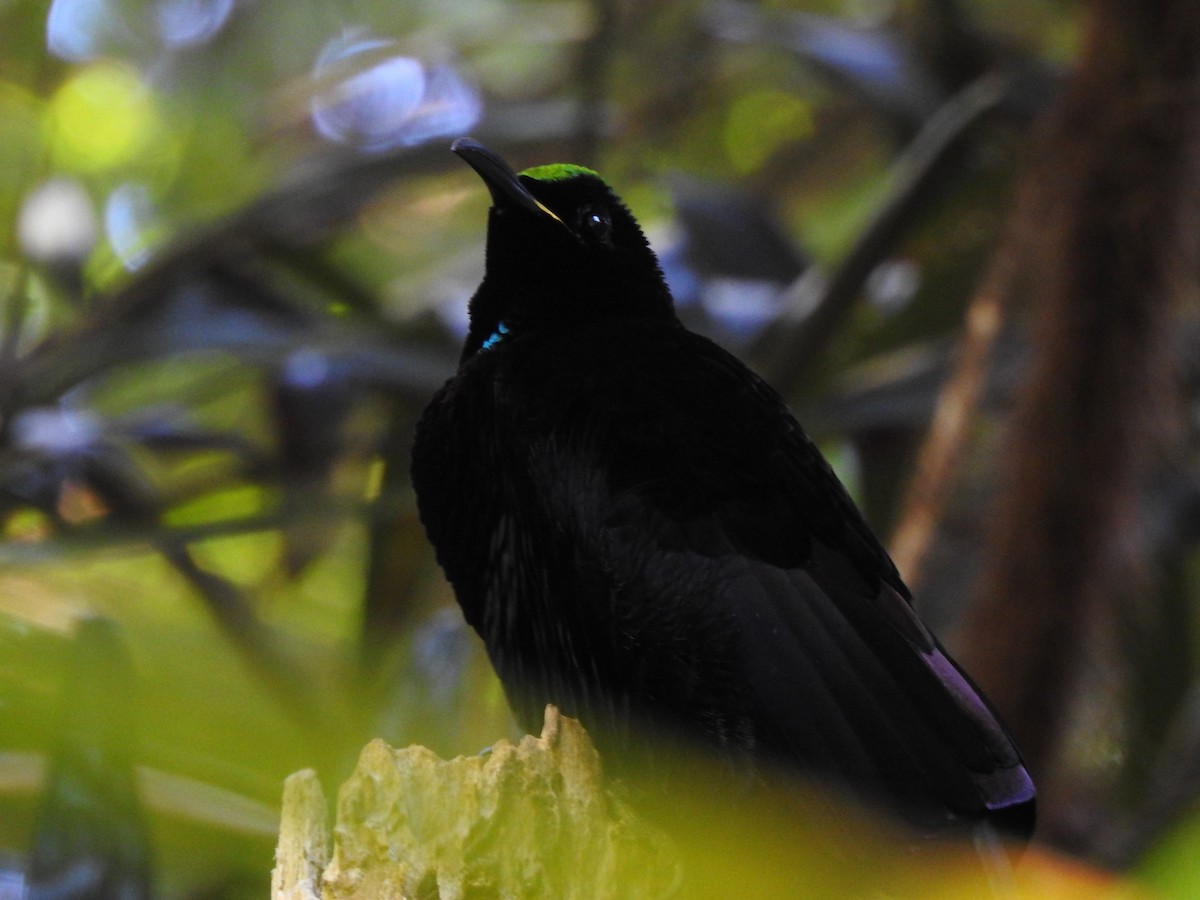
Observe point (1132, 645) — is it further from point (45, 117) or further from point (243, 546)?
point (45, 117)

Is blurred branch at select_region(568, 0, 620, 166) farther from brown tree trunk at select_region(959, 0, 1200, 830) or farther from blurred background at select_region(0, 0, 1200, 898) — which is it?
brown tree trunk at select_region(959, 0, 1200, 830)

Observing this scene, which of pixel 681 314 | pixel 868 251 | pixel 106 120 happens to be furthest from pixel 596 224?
pixel 106 120

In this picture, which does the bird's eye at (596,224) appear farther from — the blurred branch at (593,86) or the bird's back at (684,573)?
the blurred branch at (593,86)

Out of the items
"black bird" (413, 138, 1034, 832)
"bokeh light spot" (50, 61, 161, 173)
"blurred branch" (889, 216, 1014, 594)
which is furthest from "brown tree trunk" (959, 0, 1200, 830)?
"bokeh light spot" (50, 61, 161, 173)

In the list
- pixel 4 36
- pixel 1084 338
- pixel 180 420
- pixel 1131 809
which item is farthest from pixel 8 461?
pixel 1131 809

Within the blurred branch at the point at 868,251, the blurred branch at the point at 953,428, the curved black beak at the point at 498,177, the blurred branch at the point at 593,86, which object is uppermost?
the blurred branch at the point at 593,86

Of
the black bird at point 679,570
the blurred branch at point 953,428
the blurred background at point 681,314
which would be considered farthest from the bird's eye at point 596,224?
the blurred branch at point 953,428
